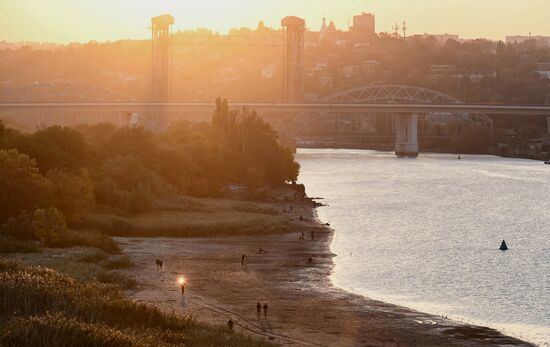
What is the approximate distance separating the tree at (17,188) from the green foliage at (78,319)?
18270mm

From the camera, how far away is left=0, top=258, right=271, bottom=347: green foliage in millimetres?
20156

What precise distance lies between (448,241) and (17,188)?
20707 millimetres

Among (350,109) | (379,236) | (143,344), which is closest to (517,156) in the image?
(350,109)

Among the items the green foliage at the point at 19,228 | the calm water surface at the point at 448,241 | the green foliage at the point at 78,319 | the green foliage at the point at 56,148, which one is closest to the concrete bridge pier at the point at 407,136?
the calm water surface at the point at 448,241

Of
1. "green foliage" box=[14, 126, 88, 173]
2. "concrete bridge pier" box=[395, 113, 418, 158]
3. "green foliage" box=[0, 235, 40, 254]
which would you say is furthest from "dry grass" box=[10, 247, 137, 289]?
"concrete bridge pier" box=[395, 113, 418, 158]

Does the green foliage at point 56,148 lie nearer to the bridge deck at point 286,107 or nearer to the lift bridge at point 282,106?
the lift bridge at point 282,106

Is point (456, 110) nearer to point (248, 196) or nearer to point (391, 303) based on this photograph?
point (248, 196)

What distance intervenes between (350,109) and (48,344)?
449 feet

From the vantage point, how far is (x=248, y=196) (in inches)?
2926

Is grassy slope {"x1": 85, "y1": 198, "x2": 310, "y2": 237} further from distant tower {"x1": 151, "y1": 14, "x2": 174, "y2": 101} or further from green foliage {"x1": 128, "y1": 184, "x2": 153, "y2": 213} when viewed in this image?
distant tower {"x1": 151, "y1": 14, "x2": 174, "y2": 101}

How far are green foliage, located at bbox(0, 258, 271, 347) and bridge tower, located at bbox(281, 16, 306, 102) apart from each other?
147 meters

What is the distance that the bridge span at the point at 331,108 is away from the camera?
144875mm

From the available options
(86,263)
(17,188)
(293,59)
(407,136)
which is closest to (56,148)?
(17,188)

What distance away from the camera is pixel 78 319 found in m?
22.3
